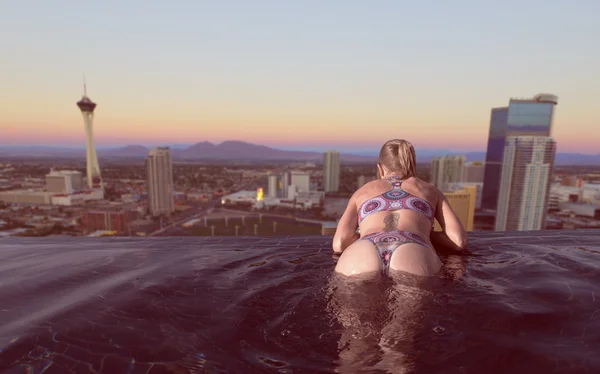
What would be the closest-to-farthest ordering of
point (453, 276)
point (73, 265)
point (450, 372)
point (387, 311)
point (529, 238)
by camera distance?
point (450, 372) < point (387, 311) < point (453, 276) < point (73, 265) < point (529, 238)

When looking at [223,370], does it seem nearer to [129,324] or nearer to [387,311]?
[129,324]

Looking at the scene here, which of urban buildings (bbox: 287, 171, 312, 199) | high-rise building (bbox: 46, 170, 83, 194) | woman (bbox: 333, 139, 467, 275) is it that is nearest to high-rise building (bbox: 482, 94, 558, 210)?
urban buildings (bbox: 287, 171, 312, 199)

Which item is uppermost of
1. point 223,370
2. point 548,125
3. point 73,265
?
point 548,125

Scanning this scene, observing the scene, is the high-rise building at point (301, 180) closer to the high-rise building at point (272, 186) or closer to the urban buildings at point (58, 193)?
the high-rise building at point (272, 186)

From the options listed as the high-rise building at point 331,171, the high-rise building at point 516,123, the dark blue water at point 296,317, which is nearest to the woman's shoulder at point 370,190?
the dark blue water at point 296,317

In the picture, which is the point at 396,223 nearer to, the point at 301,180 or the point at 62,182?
the point at 301,180

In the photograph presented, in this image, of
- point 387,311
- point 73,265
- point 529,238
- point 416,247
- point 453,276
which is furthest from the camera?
point 529,238

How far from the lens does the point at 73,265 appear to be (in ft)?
9.31

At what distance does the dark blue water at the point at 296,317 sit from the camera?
1330 mm

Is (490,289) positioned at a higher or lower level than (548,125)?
lower

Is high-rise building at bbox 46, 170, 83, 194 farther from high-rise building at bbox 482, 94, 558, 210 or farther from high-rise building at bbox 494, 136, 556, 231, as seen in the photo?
high-rise building at bbox 482, 94, 558, 210

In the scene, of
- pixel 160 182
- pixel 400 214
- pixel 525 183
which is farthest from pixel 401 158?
pixel 160 182

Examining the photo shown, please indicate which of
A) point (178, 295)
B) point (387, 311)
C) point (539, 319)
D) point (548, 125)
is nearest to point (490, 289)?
point (539, 319)

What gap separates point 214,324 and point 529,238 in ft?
12.0
